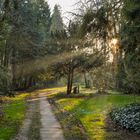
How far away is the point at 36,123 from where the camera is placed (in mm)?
20016

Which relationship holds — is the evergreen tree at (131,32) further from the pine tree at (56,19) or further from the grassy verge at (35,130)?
the pine tree at (56,19)

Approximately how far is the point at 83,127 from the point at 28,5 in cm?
4899

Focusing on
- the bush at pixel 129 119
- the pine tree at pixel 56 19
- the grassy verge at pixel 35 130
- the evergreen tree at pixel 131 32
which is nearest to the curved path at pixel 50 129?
the grassy verge at pixel 35 130

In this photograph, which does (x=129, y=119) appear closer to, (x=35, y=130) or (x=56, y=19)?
(x=35, y=130)

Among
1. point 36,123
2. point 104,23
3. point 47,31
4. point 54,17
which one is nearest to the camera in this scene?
point 104,23

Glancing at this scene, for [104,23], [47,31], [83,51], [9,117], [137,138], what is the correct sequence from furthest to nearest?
[47,31] → [83,51] → [9,117] → [104,23] → [137,138]

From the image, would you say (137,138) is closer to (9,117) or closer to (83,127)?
(83,127)

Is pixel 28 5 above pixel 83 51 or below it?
above

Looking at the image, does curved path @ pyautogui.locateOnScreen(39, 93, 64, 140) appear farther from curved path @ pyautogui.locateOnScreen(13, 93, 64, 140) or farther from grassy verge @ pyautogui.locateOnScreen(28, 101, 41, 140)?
grassy verge @ pyautogui.locateOnScreen(28, 101, 41, 140)

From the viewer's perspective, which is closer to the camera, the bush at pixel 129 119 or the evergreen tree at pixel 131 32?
the evergreen tree at pixel 131 32

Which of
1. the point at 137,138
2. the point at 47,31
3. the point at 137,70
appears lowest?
the point at 137,138

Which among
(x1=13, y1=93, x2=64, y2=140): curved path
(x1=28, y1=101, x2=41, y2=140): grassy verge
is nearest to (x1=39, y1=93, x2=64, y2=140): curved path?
(x1=13, y1=93, x2=64, y2=140): curved path

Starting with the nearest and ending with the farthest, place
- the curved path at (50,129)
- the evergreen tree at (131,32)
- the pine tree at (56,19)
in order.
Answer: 1. the evergreen tree at (131,32)
2. the curved path at (50,129)
3. the pine tree at (56,19)

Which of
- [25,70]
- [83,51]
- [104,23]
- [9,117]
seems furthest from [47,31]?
[104,23]
